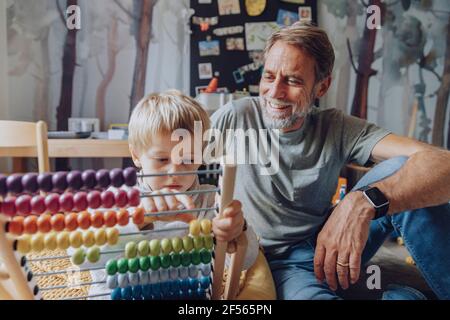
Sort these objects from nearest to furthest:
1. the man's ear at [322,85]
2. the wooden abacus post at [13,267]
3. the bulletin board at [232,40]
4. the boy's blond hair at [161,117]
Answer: the wooden abacus post at [13,267]
the boy's blond hair at [161,117]
the man's ear at [322,85]
the bulletin board at [232,40]

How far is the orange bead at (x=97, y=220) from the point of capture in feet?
2.07

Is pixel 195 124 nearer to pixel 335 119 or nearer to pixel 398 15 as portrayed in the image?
pixel 335 119

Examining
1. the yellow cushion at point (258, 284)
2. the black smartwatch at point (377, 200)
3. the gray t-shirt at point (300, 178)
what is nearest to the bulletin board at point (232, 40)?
the gray t-shirt at point (300, 178)

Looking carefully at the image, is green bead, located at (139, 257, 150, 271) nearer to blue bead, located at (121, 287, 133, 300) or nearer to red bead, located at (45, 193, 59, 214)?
blue bead, located at (121, 287, 133, 300)

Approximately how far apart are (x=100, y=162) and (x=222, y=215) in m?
2.11

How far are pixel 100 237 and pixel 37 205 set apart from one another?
11 cm

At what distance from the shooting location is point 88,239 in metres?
0.63

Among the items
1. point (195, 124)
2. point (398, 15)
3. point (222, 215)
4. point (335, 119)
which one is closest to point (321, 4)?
point (398, 15)

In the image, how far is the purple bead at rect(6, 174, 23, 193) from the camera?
1.88 feet

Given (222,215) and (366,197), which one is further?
(366,197)

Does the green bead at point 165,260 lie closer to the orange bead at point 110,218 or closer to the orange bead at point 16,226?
the orange bead at point 110,218

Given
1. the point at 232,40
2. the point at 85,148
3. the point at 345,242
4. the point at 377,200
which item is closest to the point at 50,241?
the point at 345,242

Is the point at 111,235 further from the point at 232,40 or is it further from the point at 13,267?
the point at 232,40
